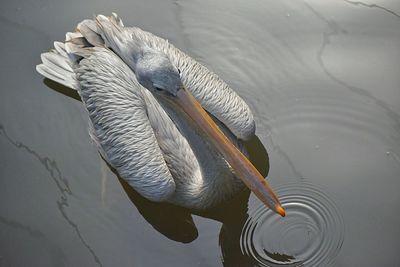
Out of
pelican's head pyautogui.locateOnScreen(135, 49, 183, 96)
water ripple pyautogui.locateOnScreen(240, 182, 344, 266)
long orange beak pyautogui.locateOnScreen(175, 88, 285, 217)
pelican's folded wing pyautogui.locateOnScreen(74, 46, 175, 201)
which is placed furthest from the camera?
pelican's folded wing pyautogui.locateOnScreen(74, 46, 175, 201)

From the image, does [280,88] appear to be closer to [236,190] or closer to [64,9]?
[236,190]

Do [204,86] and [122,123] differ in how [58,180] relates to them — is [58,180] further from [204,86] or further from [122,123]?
[204,86]

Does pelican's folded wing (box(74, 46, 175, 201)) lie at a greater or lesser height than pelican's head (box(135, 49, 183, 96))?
lesser

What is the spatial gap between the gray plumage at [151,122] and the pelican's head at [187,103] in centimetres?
14

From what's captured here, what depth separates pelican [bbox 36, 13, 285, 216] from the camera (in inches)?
158

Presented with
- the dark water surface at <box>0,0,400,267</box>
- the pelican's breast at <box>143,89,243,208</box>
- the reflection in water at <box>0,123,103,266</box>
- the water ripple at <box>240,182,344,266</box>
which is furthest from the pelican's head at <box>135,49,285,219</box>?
the reflection in water at <box>0,123,103,266</box>

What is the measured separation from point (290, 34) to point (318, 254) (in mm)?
1925

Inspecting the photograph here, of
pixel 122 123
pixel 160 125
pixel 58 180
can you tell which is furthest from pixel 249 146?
pixel 58 180

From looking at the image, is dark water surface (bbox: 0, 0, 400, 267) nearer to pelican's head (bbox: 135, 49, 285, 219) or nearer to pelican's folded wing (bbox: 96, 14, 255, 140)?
pelican's folded wing (bbox: 96, 14, 255, 140)

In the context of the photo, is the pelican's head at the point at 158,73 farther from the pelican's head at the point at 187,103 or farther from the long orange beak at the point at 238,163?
the long orange beak at the point at 238,163

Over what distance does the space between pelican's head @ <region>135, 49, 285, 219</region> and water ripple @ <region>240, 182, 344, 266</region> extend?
1.03 feet

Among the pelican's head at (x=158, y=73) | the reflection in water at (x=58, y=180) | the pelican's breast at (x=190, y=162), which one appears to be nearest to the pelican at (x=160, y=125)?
the pelican's breast at (x=190, y=162)

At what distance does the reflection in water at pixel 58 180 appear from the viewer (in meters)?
4.45

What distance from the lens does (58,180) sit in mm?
4727
